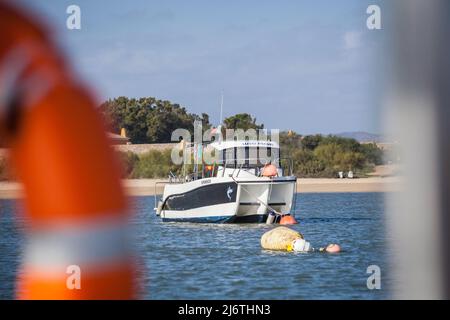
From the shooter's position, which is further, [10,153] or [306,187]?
[306,187]

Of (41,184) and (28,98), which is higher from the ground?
(28,98)

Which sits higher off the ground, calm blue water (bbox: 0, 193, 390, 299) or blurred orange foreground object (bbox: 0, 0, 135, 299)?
blurred orange foreground object (bbox: 0, 0, 135, 299)

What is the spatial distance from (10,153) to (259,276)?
20.4 meters

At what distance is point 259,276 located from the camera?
2152 cm

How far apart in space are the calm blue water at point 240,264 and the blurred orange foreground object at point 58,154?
36.2 feet

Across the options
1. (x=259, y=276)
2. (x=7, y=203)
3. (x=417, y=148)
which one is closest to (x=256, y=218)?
(x=259, y=276)

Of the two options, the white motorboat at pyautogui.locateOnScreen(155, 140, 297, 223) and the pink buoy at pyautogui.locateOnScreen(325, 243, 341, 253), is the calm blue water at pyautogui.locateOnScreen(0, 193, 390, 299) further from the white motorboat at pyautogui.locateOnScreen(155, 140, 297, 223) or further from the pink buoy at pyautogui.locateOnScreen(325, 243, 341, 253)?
the white motorboat at pyautogui.locateOnScreen(155, 140, 297, 223)

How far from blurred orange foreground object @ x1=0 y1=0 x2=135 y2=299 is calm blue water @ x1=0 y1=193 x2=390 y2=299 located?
1105 centimetres

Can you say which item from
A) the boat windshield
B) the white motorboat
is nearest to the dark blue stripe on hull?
the white motorboat

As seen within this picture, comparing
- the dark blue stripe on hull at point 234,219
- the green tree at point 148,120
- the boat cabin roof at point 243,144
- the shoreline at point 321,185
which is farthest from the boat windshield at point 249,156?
the green tree at point 148,120

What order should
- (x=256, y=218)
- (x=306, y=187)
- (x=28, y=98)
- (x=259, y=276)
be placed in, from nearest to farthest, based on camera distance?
(x=28, y=98), (x=259, y=276), (x=256, y=218), (x=306, y=187)

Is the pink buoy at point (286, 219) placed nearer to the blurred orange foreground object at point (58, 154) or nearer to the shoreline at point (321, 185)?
the blurred orange foreground object at point (58, 154)

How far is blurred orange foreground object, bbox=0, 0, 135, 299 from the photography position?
1268mm

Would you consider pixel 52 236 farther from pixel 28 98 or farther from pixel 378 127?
pixel 378 127
